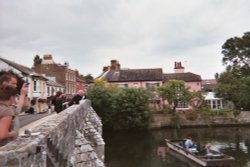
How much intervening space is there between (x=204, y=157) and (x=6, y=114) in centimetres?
2304

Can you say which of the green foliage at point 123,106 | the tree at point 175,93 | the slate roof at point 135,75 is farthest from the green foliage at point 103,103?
the slate roof at point 135,75

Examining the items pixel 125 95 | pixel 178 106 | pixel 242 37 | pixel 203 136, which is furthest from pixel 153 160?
pixel 242 37

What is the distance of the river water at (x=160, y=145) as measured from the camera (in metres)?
28.0

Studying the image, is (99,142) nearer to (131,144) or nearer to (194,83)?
(131,144)

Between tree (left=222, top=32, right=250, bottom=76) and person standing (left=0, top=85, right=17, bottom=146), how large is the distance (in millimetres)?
63775

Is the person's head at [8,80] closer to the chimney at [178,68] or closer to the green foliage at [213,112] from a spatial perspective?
the green foliage at [213,112]

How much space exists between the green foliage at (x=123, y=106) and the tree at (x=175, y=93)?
6.00 m

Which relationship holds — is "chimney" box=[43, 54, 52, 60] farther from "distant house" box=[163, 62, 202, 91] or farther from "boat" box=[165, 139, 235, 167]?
"boat" box=[165, 139, 235, 167]

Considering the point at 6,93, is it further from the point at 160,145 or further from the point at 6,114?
the point at 160,145

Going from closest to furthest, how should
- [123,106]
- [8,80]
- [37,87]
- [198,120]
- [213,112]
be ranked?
[8,80], [123,106], [37,87], [198,120], [213,112]

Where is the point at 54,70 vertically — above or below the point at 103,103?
above

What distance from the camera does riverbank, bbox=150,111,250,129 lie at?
51.7 meters

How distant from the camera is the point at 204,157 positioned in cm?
2520

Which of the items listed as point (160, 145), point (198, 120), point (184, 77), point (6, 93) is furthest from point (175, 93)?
point (6, 93)
